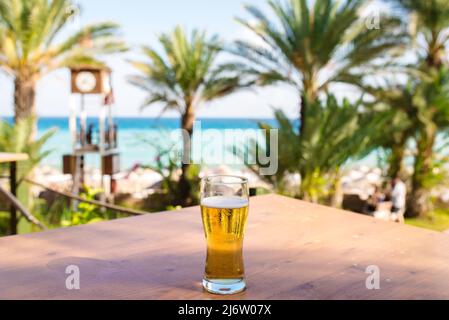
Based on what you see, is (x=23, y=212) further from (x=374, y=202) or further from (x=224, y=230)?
(x=374, y=202)

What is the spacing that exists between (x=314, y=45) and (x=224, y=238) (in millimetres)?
6643

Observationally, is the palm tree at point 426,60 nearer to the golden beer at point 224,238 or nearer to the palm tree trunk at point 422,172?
the palm tree trunk at point 422,172

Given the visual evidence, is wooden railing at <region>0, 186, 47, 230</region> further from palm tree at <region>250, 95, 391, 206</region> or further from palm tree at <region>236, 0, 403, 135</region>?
Result: palm tree at <region>236, 0, 403, 135</region>

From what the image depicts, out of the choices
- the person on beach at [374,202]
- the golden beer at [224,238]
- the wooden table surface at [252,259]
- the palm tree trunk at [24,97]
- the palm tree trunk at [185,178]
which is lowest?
the person on beach at [374,202]

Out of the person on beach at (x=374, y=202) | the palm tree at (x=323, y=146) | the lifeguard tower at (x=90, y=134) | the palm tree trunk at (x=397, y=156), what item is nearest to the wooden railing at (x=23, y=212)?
the palm tree at (x=323, y=146)

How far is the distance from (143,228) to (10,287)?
44 cm

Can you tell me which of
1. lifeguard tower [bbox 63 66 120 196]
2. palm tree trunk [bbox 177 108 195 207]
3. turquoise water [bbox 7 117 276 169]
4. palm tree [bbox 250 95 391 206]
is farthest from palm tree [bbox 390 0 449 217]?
lifeguard tower [bbox 63 66 120 196]

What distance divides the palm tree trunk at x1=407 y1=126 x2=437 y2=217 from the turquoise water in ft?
9.50

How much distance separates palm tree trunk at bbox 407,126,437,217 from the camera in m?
8.81

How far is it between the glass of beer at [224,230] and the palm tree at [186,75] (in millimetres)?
7891

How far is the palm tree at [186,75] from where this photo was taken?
29.9 feet

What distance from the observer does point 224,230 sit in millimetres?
865
